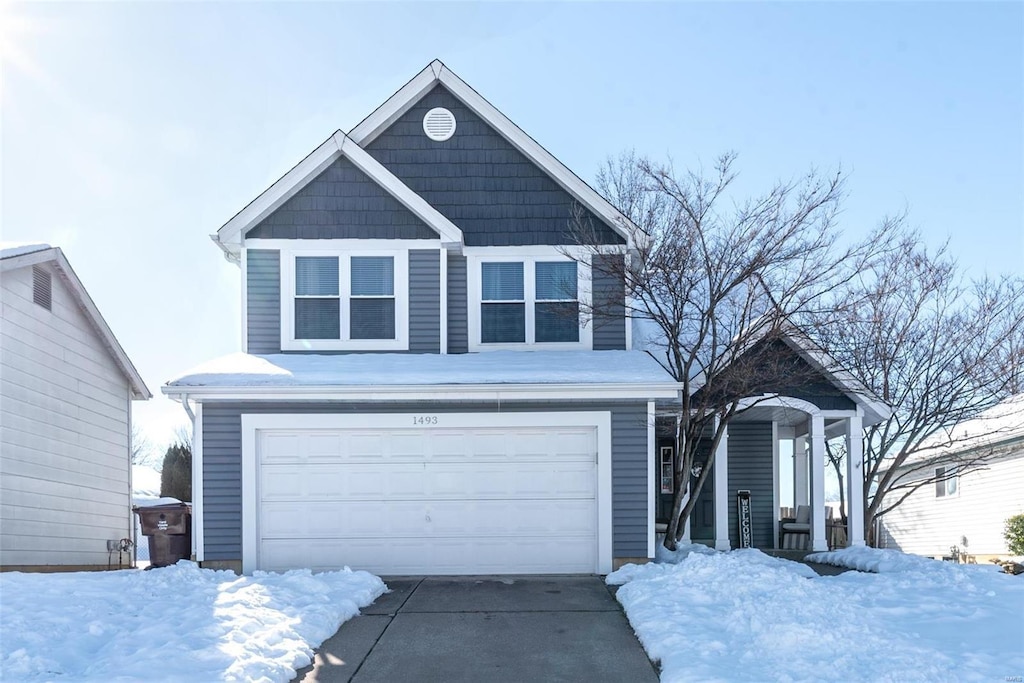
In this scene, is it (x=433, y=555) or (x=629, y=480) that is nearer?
(x=433, y=555)

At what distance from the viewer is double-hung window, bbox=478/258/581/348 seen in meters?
14.2

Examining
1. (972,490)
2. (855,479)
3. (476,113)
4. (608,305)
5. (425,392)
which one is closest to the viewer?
(425,392)

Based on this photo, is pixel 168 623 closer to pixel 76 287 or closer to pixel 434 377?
pixel 434 377

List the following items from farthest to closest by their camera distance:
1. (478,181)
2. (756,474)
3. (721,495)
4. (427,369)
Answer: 1. (756,474)
2. (721,495)
3. (478,181)
4. (427,369)

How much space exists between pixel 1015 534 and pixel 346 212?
14316mm

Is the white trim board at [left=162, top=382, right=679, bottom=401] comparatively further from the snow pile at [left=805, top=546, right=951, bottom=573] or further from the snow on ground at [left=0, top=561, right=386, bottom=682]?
the snow pile at [left=805, top=546, right=951, bottom=573]

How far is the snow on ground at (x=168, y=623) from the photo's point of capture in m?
7.05

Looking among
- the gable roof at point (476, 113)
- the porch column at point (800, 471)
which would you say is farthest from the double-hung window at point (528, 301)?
the porch column at point (800, 471)

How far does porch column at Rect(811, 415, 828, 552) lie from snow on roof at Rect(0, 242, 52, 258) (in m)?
12.8

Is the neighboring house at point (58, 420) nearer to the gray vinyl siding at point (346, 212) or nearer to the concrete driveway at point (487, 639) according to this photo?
the gray vinyl siding at point (346, 212)

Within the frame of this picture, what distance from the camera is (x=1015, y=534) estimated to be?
18.3 meters

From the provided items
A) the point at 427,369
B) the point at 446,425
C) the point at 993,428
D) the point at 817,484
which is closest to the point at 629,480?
the point at 446,425

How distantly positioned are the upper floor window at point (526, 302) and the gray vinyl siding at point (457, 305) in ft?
0.44

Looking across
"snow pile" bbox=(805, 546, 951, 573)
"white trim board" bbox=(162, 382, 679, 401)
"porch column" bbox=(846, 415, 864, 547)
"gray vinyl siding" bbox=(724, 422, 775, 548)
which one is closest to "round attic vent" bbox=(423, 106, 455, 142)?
"white trim board" bbox=(162, 382, 679, 401)
